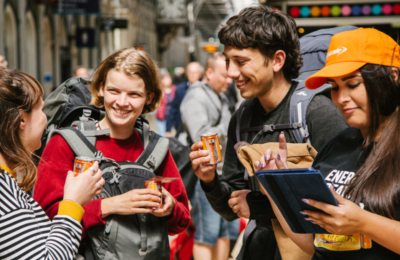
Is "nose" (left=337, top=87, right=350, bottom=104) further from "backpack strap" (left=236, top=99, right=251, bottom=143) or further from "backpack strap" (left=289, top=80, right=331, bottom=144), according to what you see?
"backpack strap" (left=236, top=99, right=251, bottom=143)

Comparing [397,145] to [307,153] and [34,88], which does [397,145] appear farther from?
[34,88]

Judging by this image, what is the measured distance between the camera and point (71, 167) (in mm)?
2604

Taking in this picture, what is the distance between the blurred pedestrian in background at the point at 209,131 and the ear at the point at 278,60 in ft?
8.70

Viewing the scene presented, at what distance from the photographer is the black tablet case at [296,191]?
1.67 metres

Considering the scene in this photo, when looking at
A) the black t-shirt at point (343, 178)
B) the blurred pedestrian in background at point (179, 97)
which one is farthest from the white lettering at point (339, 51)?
the blurred pedestrian in background at point (179, 97)

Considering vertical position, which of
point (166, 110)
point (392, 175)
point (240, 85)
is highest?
point (240, 85)

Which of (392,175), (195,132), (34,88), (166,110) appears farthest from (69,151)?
(166,110)

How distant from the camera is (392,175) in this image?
182 centimetres

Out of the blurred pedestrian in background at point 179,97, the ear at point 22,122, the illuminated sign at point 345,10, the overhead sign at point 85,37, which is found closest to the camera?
the ear at point 22,122

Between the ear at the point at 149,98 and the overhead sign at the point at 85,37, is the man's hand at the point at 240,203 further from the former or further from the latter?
the overhead sign at the point at 85,37

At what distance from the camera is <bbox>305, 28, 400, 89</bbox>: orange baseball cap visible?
196 cm

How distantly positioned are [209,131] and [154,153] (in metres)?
2.74

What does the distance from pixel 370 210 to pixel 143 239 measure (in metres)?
1.19

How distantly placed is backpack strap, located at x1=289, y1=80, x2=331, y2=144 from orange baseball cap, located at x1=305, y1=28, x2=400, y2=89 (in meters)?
0.44
